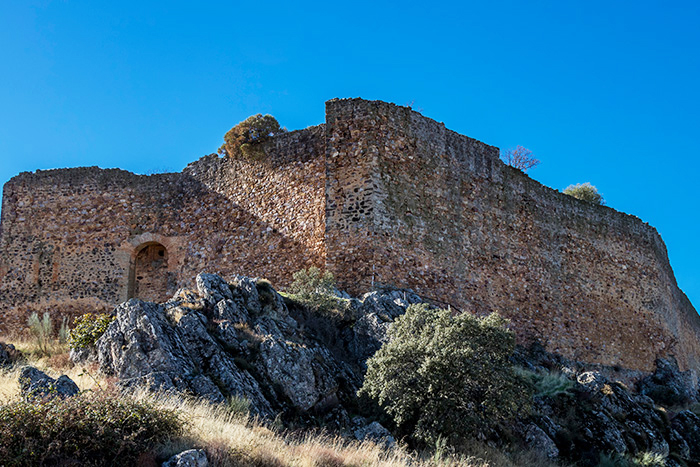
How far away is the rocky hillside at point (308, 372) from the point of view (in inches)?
442

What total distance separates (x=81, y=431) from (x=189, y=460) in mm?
1190

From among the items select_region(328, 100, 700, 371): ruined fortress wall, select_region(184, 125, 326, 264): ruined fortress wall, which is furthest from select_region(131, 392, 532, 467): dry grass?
select_region(184, 125, 326, 264): ruined fortress wall

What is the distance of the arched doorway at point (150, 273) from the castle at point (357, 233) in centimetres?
4

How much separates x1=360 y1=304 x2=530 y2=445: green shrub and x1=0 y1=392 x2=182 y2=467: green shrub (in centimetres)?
437

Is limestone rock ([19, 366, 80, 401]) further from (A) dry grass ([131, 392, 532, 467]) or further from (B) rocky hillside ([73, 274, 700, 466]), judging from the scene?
(A) dry grass ([131, 392, 532, 467])

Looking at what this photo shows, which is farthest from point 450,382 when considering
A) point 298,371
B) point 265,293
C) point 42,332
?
point 42,332

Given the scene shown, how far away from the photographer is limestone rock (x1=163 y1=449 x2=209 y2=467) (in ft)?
25.3

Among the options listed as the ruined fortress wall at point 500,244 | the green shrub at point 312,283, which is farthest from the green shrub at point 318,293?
the ruined fortress wall at point 500,244

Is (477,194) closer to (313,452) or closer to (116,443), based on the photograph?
(313,452)

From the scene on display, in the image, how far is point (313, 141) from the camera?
19.9 meters

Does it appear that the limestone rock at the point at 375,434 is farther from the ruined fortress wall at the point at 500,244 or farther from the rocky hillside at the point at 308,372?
the ruined fortress wall at the point at 500,244

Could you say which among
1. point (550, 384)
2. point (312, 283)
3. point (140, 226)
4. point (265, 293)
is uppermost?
point (140, 226)

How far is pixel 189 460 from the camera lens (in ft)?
25.6

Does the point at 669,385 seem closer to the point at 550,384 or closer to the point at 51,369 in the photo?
the point at 550,384
